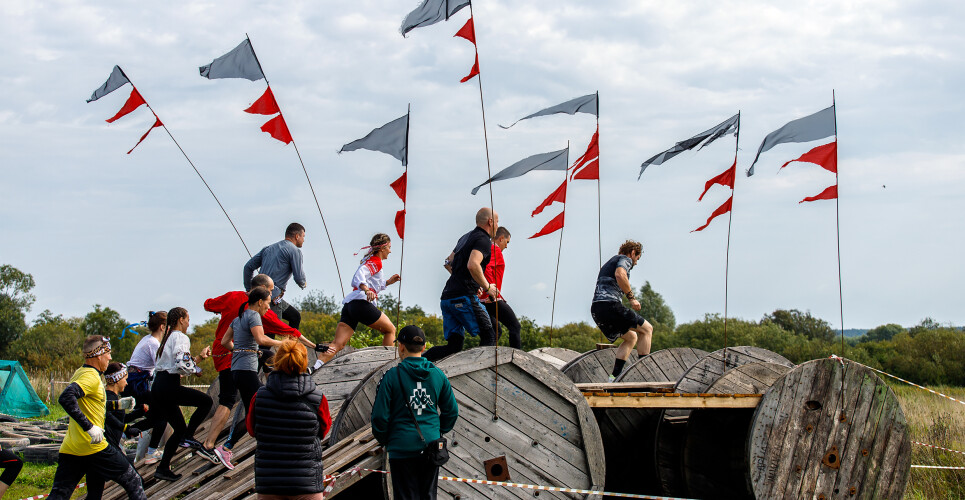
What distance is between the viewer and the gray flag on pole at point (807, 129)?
816cm

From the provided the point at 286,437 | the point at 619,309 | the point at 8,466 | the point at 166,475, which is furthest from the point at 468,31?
the point at 8,466

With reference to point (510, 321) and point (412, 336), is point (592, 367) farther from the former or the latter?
point (412, 336)

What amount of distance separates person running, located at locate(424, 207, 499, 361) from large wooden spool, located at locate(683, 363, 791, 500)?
2.14 metres

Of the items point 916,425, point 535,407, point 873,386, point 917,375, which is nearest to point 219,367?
point 535,407

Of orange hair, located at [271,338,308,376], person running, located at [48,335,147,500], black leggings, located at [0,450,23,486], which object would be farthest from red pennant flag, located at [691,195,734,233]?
black leggings, located at [0,450,23,486]

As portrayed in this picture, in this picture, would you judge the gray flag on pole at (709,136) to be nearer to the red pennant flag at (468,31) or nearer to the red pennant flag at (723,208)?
the red pennant flag at (723,208)

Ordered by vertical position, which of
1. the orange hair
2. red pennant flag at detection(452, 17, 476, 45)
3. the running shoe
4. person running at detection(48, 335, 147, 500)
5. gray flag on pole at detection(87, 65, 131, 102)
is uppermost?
gray flag on pole at detection(87, 65, 131, 102)

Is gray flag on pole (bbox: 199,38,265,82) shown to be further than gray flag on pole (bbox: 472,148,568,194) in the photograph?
Yes

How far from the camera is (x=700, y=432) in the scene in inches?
300

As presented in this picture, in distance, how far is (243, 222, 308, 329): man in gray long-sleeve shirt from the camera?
872cm

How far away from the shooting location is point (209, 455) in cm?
702

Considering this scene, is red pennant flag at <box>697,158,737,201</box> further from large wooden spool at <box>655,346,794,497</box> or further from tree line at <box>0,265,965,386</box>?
tree line at <box>0,265,965,386</box>

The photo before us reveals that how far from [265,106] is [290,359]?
4386 millimetres

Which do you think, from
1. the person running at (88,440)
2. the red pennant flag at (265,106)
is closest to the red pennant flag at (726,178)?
the red pennant flag at (265,106)
